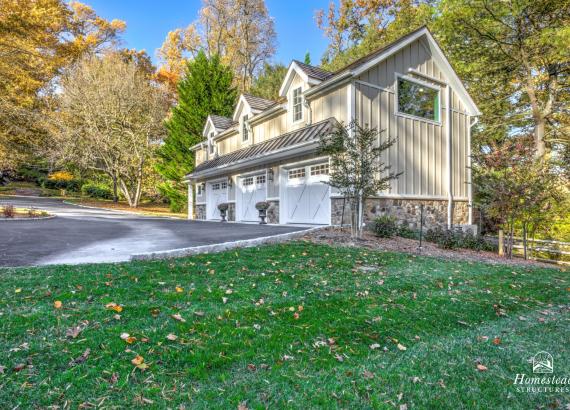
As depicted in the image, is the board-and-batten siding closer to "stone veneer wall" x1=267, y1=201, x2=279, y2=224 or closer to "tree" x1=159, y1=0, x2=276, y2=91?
"stone veneer wall" x1=267, y1=201, x2=279, y2=224

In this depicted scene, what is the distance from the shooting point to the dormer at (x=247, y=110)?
15.1 m

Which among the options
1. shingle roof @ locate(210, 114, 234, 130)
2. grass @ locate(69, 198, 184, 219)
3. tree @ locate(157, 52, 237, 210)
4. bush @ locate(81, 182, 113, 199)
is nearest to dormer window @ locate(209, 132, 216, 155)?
shingle roof @ locate(210, 114, 234, 130)

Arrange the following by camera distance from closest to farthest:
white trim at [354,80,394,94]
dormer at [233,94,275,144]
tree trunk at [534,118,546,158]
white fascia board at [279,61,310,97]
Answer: white trim at [354,80,394,94] → white fascia board at [279,61,310,97] → tree trunk at [534,118,546,158] → dormer at [233,94,275,144]

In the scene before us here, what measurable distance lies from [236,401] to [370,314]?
200 centimetres

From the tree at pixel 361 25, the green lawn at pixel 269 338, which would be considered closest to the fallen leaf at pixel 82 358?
the green lawn at pixel 269 338

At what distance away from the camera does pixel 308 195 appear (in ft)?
37.6

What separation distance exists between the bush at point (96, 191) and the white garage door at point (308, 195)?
957 inches

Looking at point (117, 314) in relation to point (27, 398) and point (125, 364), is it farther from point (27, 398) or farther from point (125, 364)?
point (27, 398)

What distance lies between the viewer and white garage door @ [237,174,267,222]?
1397 centimetres

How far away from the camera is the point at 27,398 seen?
1996mm

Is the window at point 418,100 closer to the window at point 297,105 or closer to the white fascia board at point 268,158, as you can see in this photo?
the window at point 297,105

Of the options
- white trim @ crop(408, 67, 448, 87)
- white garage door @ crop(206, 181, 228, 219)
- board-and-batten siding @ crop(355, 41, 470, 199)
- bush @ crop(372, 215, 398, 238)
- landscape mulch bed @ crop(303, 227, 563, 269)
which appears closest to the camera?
landscape mulch bed @ crop(303, 227, 563, 269)

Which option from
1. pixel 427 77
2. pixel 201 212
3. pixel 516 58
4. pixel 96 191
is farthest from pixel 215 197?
pixel 96 191

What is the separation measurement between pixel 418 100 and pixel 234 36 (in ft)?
70.9
